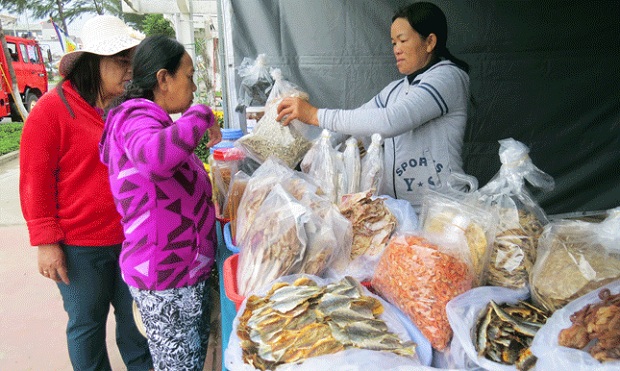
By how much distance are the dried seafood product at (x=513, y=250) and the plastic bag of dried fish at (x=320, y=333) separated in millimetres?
268

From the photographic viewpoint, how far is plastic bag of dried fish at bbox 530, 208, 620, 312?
0.83 meters

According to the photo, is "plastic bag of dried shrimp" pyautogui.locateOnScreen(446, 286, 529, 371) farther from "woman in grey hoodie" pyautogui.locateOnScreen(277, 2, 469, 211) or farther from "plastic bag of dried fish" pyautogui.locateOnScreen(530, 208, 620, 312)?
"woman in grey hoodie" pyautogui.locateOnScreen(277, 2, 469, 211)

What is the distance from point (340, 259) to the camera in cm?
113

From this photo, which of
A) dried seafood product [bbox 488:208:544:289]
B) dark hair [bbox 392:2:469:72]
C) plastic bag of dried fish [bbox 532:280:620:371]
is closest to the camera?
plastic bag of dried fish [bbox 532:280:620:371]

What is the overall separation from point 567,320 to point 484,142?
2987 mm

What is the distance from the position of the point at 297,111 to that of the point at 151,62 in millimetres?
513

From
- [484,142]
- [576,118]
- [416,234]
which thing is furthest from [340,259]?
[576,118]

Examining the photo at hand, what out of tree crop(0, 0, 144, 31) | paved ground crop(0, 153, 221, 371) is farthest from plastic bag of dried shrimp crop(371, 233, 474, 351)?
tree crop(0, 0, 144, 31)

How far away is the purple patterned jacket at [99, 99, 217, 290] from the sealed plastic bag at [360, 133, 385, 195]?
0.55 metres

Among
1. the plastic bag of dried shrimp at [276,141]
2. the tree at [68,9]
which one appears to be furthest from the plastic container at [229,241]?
the tree at [68,9]

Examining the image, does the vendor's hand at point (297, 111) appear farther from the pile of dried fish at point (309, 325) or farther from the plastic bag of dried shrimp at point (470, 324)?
the plastic bag of dried shrimp at point (470, 324)

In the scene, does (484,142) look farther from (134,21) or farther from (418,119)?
(134,21)

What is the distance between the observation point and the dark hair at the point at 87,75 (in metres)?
1.64

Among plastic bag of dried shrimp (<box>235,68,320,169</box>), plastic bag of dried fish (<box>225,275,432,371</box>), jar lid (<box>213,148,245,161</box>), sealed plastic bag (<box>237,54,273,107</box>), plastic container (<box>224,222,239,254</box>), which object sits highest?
sealed plastic bag (<box>237,54,273,107</box>)
